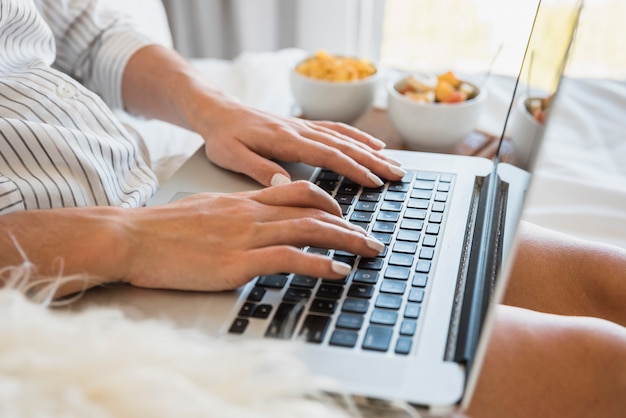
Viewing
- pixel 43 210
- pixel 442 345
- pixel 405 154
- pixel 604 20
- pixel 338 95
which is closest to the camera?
pixel 442 345

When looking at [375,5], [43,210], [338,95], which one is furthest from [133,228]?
[375,5]

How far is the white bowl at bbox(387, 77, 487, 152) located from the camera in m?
1.04

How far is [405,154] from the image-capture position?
957mm

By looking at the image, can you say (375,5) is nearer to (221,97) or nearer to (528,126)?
(221,97)

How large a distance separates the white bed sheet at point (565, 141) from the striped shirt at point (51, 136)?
0.15 m

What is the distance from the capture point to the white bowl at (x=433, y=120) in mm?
1041

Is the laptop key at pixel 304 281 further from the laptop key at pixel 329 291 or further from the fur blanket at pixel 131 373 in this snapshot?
the fur blanket at pixel 131 373

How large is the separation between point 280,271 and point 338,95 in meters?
0.52

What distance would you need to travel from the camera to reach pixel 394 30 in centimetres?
186

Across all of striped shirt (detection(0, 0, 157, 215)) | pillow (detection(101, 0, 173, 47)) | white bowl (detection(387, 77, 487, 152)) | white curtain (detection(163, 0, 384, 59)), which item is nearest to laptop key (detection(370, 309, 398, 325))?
striped shirt (detection(0, 0, 157, 215))

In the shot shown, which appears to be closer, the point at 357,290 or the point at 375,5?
the point at 357,290

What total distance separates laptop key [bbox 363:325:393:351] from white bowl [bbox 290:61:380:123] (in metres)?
0.56

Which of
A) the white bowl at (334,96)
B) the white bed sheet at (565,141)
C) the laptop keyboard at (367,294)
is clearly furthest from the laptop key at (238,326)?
the white bowl at (334,96)

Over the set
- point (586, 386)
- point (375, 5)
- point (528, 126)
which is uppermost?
point (528, 126)
